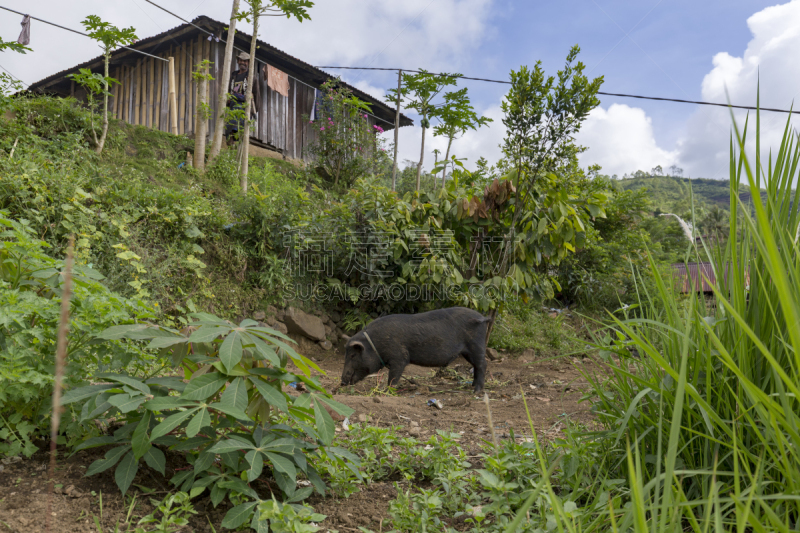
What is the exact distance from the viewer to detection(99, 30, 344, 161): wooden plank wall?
12.5m

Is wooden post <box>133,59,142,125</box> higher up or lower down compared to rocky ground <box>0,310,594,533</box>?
higher up

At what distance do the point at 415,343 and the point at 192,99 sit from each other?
11092 mm

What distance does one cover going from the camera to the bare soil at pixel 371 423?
1543 millimetres

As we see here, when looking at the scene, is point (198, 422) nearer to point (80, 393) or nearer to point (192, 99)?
point (80, 393)

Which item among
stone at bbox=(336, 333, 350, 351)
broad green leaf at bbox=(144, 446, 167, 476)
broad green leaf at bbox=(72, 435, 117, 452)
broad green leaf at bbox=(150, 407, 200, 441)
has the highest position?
broad green leaf at bbox=(150, 407, 200, 441)

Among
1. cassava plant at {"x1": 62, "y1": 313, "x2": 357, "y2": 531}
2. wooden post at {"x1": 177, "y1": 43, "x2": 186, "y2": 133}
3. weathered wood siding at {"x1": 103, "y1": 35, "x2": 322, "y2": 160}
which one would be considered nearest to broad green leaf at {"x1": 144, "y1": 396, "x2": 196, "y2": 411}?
cassava plant at {"x1": 62, "y1": 313, "x2": 357, "y2": 531}

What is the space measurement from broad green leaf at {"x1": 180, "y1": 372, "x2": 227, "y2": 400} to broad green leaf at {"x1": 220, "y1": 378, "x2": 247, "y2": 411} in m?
0.05

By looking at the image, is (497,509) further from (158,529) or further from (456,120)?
(456,120)

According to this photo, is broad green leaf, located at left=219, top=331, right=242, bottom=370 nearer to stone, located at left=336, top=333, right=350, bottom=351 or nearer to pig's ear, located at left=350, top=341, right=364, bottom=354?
pig's ear, located at left=350, top=341, right=364, bottom=354

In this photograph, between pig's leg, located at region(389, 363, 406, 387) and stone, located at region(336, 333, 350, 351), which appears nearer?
pig's leg, located at region(389, 363, 406, 387)

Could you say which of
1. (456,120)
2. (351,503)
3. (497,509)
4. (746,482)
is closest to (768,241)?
(746,482)

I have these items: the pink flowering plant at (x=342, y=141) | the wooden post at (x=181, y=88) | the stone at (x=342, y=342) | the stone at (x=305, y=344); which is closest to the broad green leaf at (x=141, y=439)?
the stone at (x=305, y=344)

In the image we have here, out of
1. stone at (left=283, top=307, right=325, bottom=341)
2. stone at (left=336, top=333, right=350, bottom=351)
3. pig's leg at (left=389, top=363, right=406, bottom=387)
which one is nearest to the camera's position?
pig's leg at (left=389, top=363, right=406, bottom=387)

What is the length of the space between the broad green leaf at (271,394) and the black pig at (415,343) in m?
2.68
